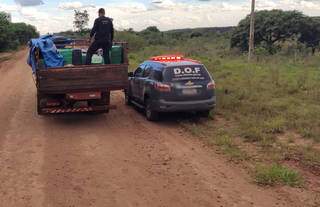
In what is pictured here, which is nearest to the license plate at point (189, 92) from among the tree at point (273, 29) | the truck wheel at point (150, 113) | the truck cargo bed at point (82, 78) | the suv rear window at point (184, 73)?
the suv rear window at point (184, 73)

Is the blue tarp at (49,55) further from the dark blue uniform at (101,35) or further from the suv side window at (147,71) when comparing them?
the suv side window at (147,71)

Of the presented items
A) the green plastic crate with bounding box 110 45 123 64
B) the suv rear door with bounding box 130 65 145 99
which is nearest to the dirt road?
the suv rear door with bounding box 130 65 145 99

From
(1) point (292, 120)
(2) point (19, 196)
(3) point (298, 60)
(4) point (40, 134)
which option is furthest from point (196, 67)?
(3) point (298, 60)

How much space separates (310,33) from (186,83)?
36.9 meters

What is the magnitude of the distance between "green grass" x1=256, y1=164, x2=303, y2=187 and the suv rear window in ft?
15.6

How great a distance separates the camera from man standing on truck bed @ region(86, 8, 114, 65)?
12.8m

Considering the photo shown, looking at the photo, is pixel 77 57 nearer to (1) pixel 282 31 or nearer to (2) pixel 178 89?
(2) pixel 178 89

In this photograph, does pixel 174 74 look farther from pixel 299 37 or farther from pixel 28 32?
pixel 28 32

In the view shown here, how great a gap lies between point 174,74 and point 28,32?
10084cm

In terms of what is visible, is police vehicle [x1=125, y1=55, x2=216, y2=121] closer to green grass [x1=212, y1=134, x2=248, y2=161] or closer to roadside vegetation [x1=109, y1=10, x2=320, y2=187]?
roadside vegetation [x1=109, y1=10, x2=320, y2=187]

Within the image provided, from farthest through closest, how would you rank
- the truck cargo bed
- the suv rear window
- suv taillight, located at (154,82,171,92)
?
1. the suv rear window
2. suv taillight, located at (154,82,171,92)
3. the truck cargo bed

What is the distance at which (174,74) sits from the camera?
12.3 metres

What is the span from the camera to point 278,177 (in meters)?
7.68

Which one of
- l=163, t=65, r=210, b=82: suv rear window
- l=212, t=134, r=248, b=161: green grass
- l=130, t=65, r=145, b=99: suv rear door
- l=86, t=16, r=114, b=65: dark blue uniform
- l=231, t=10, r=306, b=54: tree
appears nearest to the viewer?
l=212, t=134, r=248, b=161: green grass
